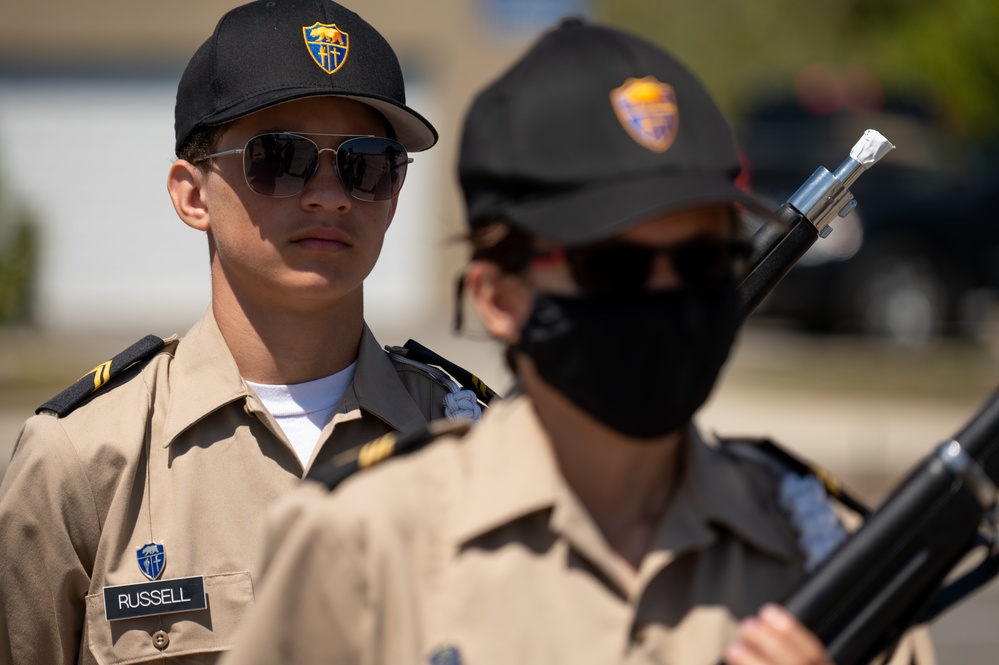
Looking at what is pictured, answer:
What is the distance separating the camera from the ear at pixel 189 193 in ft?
9.43

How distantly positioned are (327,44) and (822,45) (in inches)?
973

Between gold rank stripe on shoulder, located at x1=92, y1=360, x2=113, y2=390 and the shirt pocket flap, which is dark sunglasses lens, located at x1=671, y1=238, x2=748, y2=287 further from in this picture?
gold rank stripe on shoulder, located at x1=92, y1=360, x2=113, y2=390

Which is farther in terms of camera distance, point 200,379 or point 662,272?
point 200,379

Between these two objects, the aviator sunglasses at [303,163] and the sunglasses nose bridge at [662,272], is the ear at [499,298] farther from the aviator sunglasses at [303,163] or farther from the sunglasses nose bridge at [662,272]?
the aviator sunglasses at [303,163]

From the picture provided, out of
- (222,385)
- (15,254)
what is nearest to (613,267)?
(222,385)

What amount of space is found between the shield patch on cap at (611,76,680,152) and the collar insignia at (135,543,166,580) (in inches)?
48.7

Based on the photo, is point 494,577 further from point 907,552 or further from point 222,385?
point 222,385

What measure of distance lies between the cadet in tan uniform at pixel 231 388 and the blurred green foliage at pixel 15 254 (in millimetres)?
10453

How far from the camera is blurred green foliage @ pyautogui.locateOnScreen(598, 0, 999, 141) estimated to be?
14.0 metres

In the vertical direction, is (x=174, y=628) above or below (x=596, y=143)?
below

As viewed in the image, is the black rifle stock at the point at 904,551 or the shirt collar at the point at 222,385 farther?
the shirt collar at the point at 222,385

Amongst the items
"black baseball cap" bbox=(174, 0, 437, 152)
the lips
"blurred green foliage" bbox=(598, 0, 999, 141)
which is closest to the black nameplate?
the lips

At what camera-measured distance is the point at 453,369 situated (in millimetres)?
3082

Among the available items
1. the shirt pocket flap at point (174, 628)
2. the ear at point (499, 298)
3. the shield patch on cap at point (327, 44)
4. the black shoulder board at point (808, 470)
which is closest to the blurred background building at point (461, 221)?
the shield patch on cap at point (327, 44)
